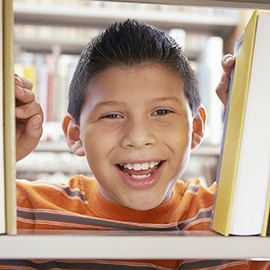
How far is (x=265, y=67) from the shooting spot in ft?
2.29

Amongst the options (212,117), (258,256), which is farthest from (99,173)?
(212,117)

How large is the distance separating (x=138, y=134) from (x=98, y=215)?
25 cm

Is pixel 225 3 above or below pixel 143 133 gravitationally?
above

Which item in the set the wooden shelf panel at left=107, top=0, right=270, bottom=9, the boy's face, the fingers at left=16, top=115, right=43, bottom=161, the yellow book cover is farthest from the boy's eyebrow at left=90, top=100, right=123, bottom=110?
the yellow book cover

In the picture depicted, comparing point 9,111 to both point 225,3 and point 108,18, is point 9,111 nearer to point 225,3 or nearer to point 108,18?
point 225,3

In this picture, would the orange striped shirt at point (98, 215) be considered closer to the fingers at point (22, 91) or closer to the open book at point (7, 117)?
the fingers at point (22, 91)

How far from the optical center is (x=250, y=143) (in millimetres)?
708

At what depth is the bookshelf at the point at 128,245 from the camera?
0.68 metres

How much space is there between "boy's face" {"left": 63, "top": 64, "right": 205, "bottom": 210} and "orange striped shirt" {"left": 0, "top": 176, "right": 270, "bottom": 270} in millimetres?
56

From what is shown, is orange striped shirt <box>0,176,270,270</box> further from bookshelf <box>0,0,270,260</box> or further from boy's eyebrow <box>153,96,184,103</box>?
bookshelf <box>0,0,270,260</box>

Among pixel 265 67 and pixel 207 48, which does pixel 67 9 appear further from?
pixel 265 67

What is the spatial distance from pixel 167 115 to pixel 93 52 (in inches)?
8.7

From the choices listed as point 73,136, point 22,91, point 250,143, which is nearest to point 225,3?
point 250,143

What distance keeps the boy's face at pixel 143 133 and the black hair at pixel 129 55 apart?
21mm
